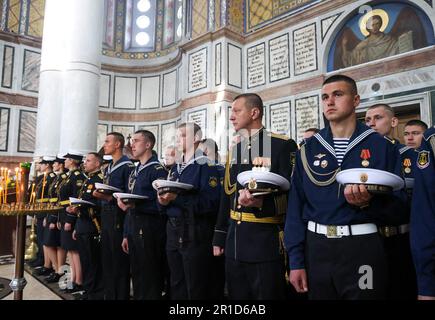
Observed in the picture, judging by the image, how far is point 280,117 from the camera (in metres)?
10.1

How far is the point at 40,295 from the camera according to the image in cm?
446

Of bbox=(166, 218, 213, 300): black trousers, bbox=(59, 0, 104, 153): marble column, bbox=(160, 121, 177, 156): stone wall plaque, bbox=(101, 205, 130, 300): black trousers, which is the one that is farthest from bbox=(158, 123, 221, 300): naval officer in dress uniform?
bbox=(160, 121, 177, 156): stone wall plaque

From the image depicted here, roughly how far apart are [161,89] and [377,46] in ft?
31.3

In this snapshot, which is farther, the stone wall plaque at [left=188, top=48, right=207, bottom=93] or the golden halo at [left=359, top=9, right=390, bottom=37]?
the stone wall plaque at [left=188, top=48, right=207, bottom=93]

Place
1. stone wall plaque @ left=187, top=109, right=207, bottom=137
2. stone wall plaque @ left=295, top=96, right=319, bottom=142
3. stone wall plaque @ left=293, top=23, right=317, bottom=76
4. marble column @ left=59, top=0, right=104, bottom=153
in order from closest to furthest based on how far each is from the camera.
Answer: marble column @ left=59, top=0, right=104, bottom=153 → stone wall plaque @ left=295, top=96, right=319, bottom=142 → stone wall plaque @ left=293, top=23, right=317, bottom=76 → stone wall plaque @ left=187, top=109, right=207, bottom=137

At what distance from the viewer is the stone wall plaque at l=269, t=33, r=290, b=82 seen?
10062mm

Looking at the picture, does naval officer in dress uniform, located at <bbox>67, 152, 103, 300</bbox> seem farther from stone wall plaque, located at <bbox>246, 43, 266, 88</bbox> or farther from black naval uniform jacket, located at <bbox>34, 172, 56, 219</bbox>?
stone wall plaque, located at <bbox>246, 43, 266, 88</bbox>

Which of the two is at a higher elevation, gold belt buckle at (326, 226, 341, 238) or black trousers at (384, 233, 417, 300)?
gold belt buckle at (326, 226, 341, 238)

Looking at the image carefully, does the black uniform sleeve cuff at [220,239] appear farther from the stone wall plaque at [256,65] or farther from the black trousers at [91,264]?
the stone wall plaque at [256,65]

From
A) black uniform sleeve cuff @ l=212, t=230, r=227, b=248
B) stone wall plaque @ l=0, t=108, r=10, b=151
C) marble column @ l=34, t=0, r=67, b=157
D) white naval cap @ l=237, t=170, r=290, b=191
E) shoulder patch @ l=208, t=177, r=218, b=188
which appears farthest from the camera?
stone wall plaque @ l=0, t=108, r=10, b=151

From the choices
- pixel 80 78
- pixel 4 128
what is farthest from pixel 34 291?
pixel 4 128

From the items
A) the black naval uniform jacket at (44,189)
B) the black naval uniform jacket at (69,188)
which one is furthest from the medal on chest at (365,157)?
the black naval uniform jacket at (44,189)

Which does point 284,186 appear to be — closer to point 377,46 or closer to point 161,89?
point 377,46
